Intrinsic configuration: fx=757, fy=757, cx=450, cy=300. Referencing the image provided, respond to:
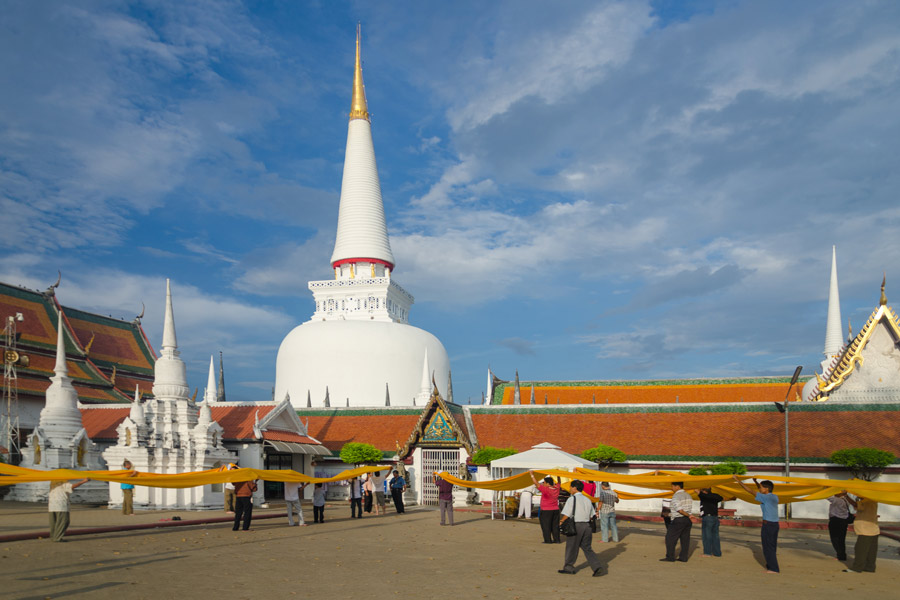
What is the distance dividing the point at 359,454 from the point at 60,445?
1127 centimetres

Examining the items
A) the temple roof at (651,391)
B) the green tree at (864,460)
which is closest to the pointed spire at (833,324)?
the temple roof at (651,391)

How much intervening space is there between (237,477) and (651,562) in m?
9.81

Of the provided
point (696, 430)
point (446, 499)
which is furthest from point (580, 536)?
point (696, 430)

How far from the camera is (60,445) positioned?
28641 millimetres

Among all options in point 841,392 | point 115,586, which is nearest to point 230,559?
point 115,586

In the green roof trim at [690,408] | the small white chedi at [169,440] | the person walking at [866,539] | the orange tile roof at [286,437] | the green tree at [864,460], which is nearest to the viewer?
the person walking at [866,539]

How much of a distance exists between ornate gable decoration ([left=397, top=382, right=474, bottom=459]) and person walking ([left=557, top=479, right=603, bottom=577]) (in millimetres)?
17025

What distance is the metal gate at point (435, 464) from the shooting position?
30156 mm

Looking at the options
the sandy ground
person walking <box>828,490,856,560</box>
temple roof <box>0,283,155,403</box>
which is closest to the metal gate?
the sandy ground

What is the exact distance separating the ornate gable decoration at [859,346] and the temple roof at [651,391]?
11.4 m

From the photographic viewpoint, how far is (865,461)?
2447 cm

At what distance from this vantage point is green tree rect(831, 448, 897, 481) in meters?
24.4

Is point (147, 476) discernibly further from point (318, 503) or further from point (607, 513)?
point (607, 513)

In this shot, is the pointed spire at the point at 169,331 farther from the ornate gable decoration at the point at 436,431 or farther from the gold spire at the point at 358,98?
the gold spire at the point at 358,98
